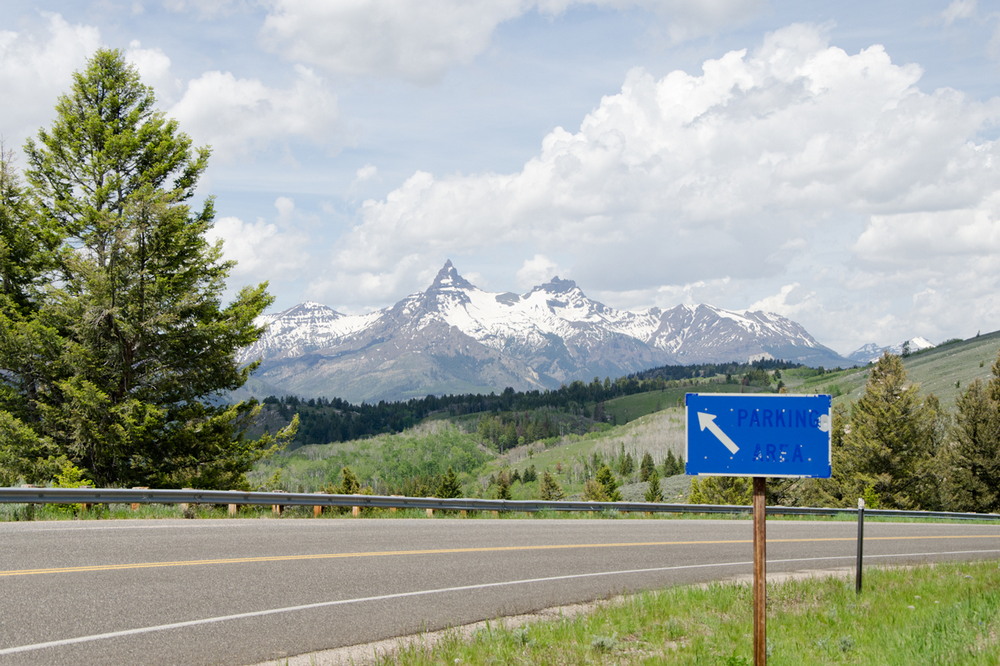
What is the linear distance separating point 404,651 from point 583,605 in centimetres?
407

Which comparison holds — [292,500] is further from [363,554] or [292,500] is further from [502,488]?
[502,488]

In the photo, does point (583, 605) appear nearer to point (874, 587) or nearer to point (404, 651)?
point (404, 651)

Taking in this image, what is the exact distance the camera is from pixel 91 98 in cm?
2478

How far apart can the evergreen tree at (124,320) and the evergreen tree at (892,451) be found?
47.9 meters

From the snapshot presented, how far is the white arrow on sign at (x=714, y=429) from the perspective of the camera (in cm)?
616

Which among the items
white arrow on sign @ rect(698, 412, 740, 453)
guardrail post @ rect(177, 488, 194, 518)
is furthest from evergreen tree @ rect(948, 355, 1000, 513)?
white arrow on sign @ rect(698, 412, 740, 453)

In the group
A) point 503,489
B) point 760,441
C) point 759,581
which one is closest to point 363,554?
point 759,581

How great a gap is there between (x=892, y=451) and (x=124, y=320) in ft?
177

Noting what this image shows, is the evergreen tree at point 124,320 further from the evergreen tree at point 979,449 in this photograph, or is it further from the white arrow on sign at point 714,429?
the evergreen tree at point 979,449

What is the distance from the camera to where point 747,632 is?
9.09 m

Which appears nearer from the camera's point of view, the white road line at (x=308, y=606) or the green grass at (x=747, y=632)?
the white road line at (x=308, y=606)

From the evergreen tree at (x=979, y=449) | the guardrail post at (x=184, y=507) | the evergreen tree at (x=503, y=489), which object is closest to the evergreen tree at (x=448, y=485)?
the evergreen tree at (x=503, y=489)

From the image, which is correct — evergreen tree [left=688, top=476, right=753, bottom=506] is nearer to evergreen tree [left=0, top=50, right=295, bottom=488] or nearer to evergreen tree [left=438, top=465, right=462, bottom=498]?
evergreen tree [left=438, top=465, right=462, bottom=498]

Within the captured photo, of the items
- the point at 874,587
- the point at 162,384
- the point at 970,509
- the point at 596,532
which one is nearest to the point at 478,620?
the point at 874,587
